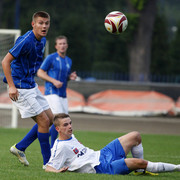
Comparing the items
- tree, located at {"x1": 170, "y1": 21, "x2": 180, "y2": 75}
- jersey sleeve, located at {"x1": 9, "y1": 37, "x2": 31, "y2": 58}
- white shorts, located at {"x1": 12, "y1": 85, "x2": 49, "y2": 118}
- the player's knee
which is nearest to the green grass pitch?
the player's knee

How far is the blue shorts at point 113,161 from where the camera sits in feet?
21.3

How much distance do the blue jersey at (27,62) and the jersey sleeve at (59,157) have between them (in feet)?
4.76

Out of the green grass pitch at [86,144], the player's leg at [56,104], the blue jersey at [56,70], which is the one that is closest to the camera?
the green grass pitch at [86,144]

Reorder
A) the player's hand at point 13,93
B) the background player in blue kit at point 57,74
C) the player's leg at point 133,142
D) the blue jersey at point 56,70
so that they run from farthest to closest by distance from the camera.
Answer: the blue jersey at point 56,70 → the background player in blue kit at point 57,74 → the player's hand at point 13,93 → the player's leg at point 133,142

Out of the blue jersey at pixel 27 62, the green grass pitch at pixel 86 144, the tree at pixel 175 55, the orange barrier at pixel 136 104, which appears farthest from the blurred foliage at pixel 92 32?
the blue jersey at pixel 27 62

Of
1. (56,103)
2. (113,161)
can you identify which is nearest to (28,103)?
(113,161)

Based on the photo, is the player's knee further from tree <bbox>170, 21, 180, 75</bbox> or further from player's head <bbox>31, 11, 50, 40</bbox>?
tree <bbox>170, 21, 180, 75</bbox>

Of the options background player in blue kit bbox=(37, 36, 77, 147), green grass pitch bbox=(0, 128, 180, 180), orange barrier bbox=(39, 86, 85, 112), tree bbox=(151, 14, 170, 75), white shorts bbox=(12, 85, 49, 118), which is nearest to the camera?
green grass pitch bbox=(0, 128, 180, 180)

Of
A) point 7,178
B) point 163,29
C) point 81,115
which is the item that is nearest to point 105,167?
point 7,178

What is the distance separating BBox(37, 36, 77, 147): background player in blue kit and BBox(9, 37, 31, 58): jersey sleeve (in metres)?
2.73

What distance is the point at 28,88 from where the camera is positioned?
7.59 meters

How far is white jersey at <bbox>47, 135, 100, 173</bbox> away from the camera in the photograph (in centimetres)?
653

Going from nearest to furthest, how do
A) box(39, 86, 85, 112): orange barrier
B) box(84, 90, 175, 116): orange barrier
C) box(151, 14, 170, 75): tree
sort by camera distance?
1. box(84, 90, 175, 116): orange barrier
2. box(39, 86, 85, 112): orange barrier
3. box(151, 14, 170, 75): tree

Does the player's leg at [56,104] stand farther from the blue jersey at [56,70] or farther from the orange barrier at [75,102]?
the orange barrier at [75,102]
